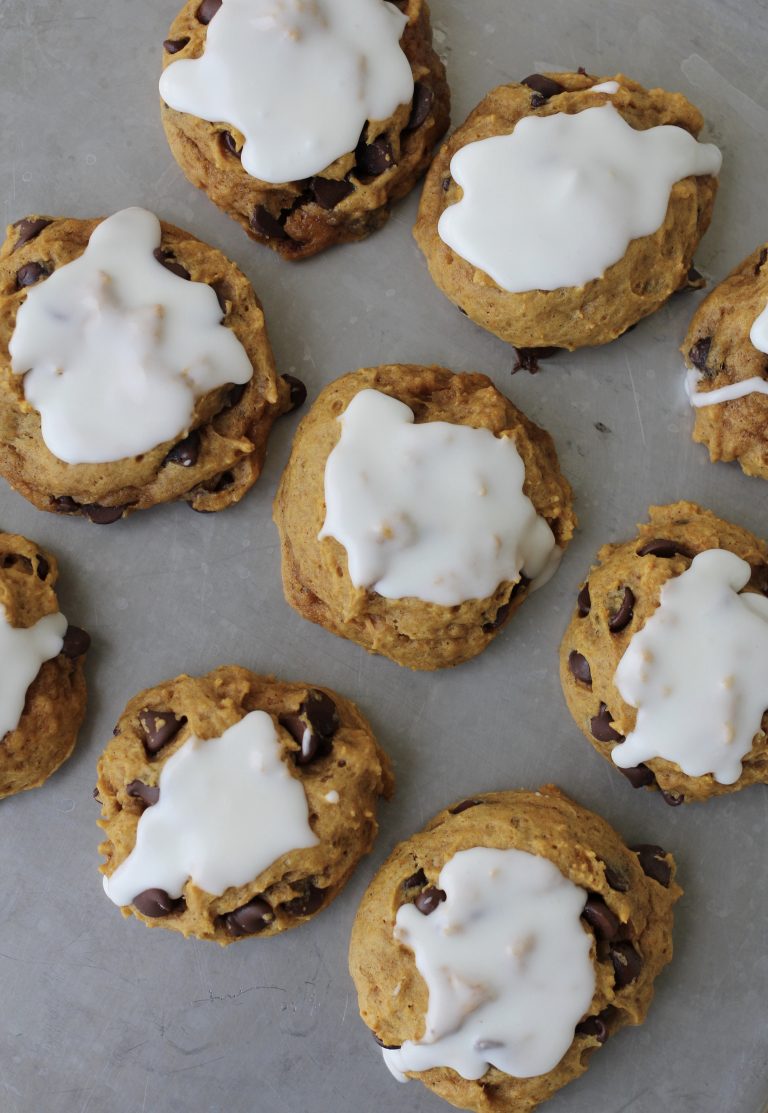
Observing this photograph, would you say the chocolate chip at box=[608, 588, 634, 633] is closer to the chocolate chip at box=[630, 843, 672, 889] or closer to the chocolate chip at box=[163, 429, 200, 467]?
the chocolate chip at box=[630, 843, 672, 889]

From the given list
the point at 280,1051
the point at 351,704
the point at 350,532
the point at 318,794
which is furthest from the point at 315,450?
the point at 280,1051

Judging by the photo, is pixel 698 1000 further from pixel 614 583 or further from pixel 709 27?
pixel 709 27

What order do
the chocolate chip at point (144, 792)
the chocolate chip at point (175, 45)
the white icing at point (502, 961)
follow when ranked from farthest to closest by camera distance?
Result: the chocolate chip at point (175, 45) → the chocolate chip at point (144, 792) → the white icing at point (502, 961)

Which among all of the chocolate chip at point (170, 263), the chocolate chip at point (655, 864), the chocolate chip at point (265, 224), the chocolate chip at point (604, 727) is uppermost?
the chocolate chip at point (265, 224)

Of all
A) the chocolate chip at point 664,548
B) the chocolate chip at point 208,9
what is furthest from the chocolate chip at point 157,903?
the chocolate chip at point 208,9

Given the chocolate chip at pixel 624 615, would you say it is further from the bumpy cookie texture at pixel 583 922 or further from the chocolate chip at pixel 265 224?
the chocolate chip at pixel 265 224

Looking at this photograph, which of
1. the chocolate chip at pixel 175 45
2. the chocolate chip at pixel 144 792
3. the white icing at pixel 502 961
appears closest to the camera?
the white icing at pixel 502 961
